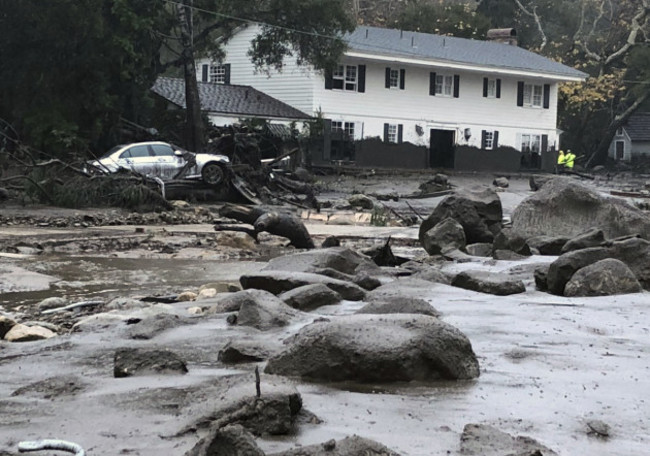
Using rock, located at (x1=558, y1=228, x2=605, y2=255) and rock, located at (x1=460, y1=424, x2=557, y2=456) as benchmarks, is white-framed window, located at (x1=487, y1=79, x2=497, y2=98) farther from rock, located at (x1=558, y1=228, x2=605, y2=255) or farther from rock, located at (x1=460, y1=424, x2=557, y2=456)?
rock, located at (x1=460, y1=424, x2=557, y2=456)

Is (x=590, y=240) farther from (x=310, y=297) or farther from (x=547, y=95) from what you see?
(x=547, y=95)

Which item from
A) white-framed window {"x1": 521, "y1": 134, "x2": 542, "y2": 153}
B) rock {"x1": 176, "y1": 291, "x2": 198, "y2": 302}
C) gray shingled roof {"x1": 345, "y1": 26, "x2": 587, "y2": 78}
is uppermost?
gray shingled roof {"x1": 345, "y1": 26, "x2": 587, "y2": 78}

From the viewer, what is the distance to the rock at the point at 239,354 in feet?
21.2

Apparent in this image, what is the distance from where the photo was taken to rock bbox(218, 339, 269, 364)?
648 cm

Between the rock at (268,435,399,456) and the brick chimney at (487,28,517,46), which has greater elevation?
the brick chimney at (487,28,517,46)

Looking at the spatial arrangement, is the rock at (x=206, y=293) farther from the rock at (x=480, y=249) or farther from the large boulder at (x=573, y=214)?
the large boulder at (x=573, y=214)

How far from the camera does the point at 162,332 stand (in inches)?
297

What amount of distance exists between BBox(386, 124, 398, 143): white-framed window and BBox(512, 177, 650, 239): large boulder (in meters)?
31.4

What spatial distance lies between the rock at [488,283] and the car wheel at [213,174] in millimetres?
→ 17263

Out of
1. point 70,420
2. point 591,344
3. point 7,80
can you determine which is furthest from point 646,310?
point 7,80

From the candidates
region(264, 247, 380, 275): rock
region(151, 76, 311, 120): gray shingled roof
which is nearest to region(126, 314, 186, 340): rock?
region(264, 247, 380, 275): rock

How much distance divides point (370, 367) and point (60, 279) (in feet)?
22.8

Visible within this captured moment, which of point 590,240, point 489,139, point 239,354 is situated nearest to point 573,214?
point 590,240

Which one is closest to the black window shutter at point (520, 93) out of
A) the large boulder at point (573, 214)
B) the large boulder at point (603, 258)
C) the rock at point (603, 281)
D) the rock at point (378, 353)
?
the large boulder at point (573, 214)
